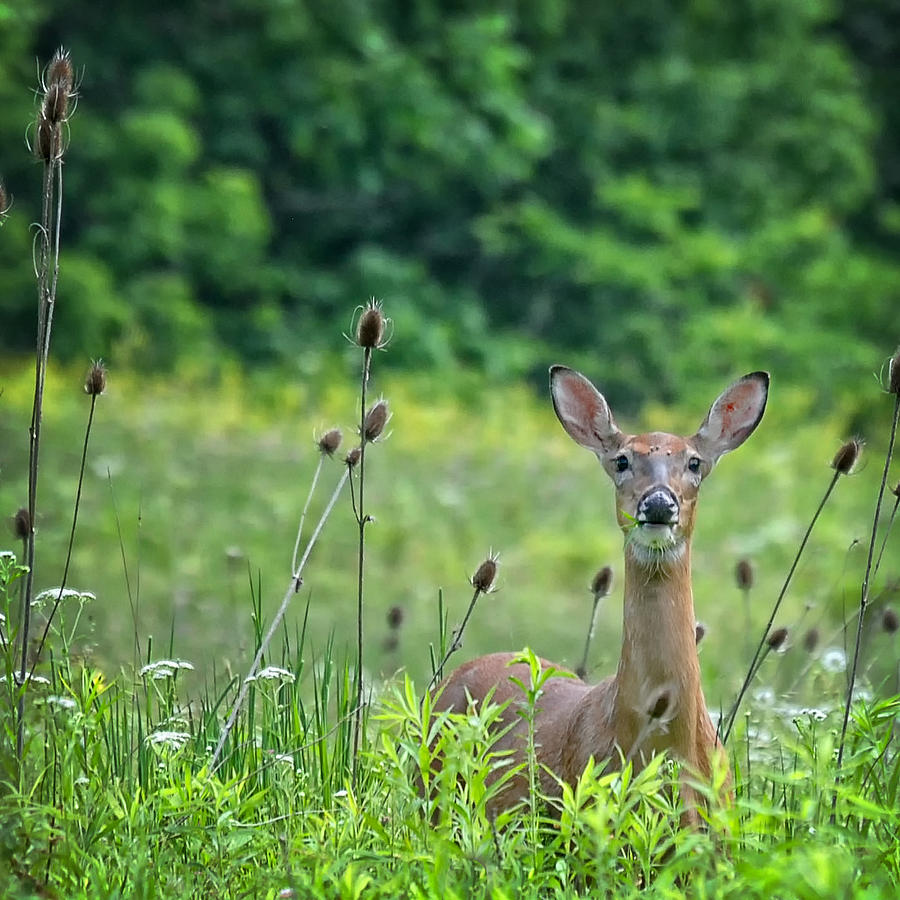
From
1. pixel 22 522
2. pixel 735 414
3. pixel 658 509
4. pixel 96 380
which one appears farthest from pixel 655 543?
pixel 22 522

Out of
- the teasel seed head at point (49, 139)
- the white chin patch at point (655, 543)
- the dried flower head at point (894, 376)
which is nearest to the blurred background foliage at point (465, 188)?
the white chin patch at point (655, 543)

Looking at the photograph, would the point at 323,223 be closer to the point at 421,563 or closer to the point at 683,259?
the point at 683,259

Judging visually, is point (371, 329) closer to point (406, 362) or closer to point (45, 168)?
point (45, 168)

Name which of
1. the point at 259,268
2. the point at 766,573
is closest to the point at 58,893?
the point at 766,573

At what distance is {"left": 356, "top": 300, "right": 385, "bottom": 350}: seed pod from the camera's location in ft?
11.6

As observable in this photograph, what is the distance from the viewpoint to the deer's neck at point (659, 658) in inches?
143

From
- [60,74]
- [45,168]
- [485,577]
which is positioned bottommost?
[485,577]

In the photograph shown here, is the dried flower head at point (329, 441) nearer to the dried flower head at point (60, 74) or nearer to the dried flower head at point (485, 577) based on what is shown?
the dried flower head at point (485, 577)

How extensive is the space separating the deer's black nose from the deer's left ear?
534 millimetres

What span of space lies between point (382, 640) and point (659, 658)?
4.49m

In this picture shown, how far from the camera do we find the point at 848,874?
8.21 feet

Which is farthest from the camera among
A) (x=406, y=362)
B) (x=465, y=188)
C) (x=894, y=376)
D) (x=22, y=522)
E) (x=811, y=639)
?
(x=465, y=188)

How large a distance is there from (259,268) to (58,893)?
12.1m

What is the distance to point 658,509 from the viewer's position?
3.69 m
